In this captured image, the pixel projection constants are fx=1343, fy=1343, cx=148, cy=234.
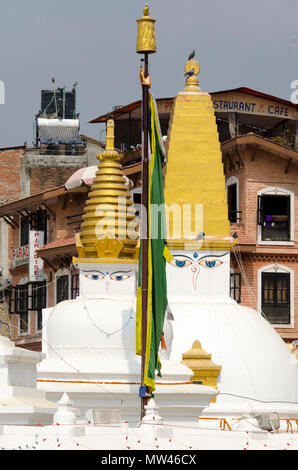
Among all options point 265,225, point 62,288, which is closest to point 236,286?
point 265,225

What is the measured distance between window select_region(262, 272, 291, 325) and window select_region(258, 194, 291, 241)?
1471 mm

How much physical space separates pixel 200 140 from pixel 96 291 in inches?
346

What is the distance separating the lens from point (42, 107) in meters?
70.6

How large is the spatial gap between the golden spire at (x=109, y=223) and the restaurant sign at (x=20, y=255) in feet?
87.9

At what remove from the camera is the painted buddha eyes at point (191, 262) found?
130ft

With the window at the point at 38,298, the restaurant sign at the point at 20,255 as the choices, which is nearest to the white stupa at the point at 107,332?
the window at the point at 38,298

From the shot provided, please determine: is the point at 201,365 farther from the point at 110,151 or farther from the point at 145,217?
the point at 145,217

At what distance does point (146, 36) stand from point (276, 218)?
24.8 metres

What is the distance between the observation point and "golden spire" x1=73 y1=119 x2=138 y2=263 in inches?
1288

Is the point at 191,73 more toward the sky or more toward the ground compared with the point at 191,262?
more toward the sky

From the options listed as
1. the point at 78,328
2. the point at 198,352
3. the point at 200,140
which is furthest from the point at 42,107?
the point at 78,328

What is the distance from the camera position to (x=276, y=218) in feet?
171

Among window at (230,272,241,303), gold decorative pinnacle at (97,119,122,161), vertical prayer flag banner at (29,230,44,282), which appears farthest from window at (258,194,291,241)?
gold decorative pinnacle at (97,119,122,161)
